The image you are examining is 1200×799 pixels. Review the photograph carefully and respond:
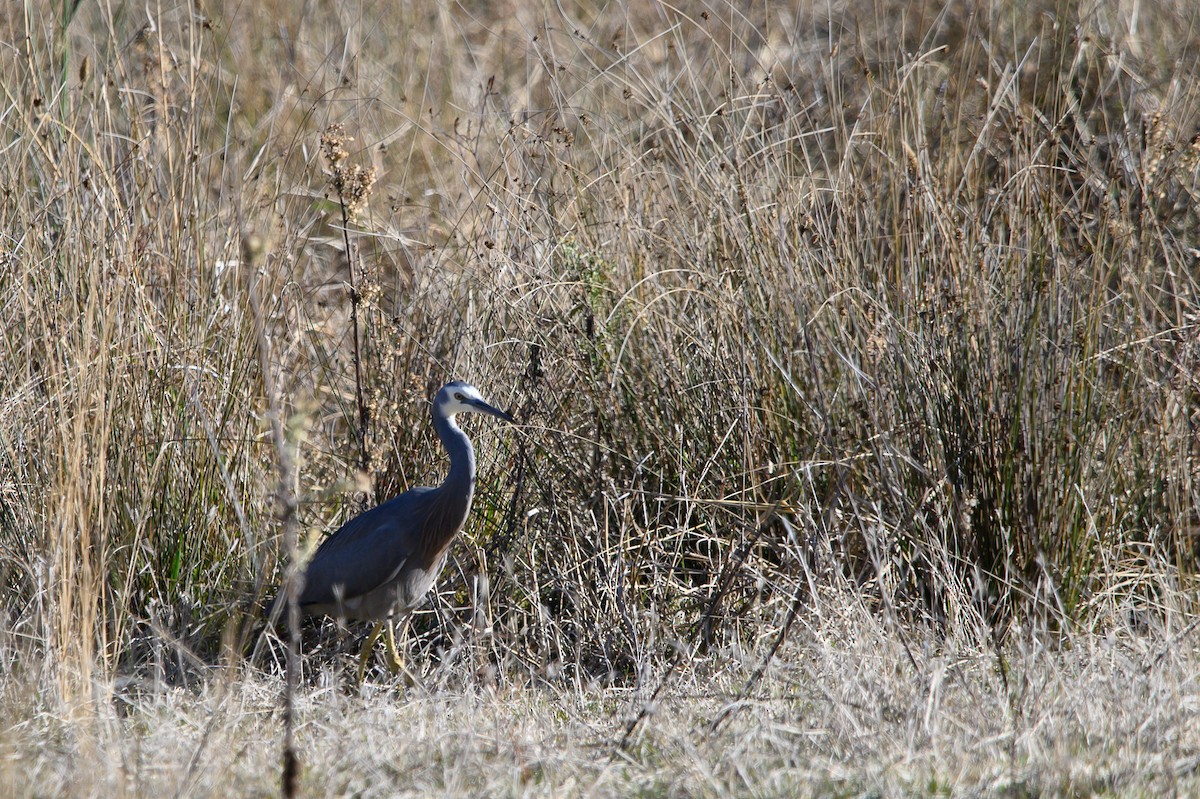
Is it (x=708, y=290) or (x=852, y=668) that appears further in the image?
(x=708, y=290)

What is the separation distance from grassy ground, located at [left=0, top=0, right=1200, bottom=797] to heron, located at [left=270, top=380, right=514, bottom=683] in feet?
0.58

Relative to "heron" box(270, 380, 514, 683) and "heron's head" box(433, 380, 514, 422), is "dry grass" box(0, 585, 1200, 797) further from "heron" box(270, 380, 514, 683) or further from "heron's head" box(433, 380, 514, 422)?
"heron's head" box(433, 380, 514, 422)

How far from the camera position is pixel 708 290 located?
13.6 feet

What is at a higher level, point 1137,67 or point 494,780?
point 1137,67

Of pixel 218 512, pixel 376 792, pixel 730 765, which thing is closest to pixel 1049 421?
pixel 730 765

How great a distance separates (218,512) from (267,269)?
34.5 inches

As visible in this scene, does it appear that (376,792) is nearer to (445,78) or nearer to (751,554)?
(751,554)

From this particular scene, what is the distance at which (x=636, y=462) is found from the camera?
4168 millimetres

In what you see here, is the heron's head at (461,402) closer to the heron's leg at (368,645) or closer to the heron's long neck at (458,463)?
the heron's long neck at (458,463)

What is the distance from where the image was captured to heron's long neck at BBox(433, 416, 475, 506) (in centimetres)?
388

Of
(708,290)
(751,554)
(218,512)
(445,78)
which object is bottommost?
(751,554)

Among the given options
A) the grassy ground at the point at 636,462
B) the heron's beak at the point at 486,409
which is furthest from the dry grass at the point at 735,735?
the heron's beak at the point at 486,409

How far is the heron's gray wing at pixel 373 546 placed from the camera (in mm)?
3887

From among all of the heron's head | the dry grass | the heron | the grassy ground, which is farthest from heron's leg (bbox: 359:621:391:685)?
the heron's head
